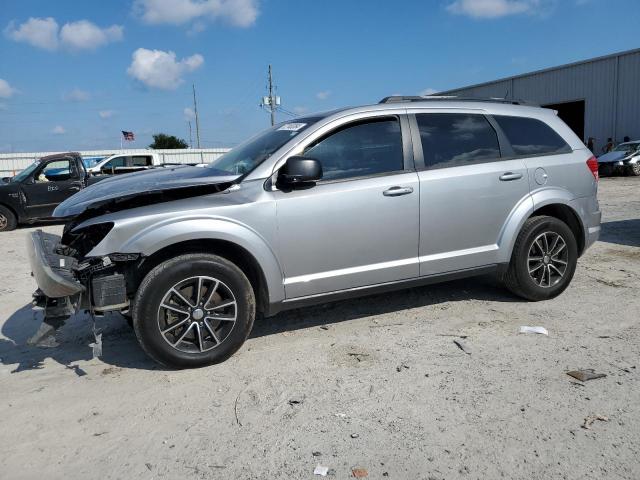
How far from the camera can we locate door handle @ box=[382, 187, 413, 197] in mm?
4113

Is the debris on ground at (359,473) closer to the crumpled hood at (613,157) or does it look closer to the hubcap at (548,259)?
the hubcap at (548,259)

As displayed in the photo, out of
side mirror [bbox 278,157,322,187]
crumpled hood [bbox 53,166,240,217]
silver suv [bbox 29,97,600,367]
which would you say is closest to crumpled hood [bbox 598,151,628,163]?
silver suv [bbox 29,97,600,367]

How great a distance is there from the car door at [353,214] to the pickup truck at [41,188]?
9869mm

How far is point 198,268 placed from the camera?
3590 mm

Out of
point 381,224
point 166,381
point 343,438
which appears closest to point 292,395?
point 343,438

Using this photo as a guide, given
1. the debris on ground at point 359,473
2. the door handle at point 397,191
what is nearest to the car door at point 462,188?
the door handle at point 397,191

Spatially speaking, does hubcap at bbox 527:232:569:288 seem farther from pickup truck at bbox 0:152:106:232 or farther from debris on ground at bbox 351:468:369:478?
pickup truck at bbox 0:152:106:232

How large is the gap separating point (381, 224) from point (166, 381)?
1993 mm

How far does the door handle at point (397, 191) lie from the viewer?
13.5 ft

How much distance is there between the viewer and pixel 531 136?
16.1 ft

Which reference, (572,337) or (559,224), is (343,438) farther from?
(559,224)

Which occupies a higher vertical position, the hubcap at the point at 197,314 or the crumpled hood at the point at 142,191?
the crumpled hood at the point at 142,191

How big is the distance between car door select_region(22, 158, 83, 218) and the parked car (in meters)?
19.4

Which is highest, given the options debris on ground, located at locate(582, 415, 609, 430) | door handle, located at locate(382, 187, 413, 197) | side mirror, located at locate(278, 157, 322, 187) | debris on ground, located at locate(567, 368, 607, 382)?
side mirror, located at locate(278, 157, 322, 187)
